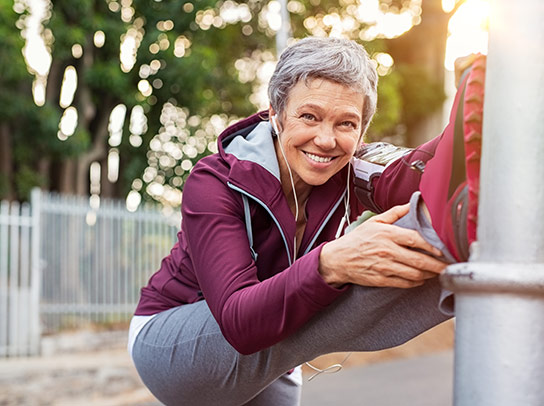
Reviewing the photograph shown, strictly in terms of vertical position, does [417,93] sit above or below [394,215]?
above

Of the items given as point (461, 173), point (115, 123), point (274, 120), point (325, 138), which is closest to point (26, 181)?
point (115, 123)

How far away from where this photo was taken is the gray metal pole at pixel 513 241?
3.11ft

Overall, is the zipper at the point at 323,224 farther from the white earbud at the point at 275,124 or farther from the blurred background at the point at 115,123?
the blurred background at the point at 115,123

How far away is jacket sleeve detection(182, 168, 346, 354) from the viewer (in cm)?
149

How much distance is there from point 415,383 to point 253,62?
9.29 meters

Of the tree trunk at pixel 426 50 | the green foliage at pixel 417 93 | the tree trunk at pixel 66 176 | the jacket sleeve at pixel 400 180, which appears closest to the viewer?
the jacket sleeve at pixel 400 180

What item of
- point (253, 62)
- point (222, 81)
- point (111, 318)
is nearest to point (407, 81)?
point (253, 62)

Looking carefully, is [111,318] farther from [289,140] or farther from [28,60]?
[289,140]

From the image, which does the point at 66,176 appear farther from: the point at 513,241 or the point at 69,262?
the point at 513,241

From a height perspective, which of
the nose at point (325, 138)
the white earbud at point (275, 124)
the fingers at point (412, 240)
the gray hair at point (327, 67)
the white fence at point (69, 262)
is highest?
the gray hair at point (327, 67)

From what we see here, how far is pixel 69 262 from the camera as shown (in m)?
10.5

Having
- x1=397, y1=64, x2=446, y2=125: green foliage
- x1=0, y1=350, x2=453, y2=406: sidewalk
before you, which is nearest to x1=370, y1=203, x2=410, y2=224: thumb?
x1=0, y1=350, x2=453, y2=406: sidewalk

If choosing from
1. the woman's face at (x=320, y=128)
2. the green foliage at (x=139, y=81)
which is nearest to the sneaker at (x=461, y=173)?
the woman's face at (x=320, y=128)

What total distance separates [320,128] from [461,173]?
88 cm
